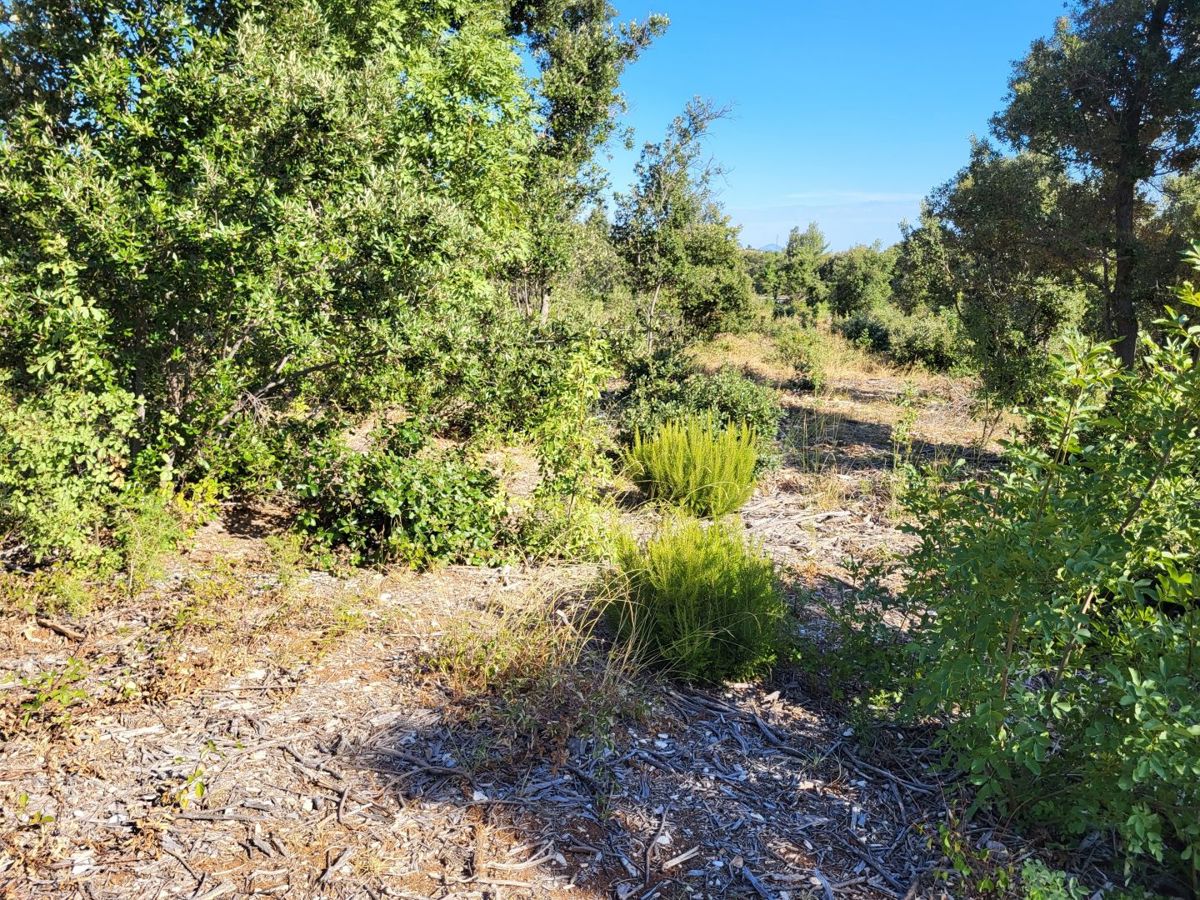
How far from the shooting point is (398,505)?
13.8 ft

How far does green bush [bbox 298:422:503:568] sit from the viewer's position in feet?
14.1

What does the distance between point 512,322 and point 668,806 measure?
4126 mm

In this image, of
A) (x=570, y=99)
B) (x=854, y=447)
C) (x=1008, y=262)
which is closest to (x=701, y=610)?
(x=854, y=447)

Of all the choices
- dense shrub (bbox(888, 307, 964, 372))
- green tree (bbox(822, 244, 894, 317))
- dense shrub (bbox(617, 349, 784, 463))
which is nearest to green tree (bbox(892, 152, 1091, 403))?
dense shrub (bbox(617, 349, 784, 463))

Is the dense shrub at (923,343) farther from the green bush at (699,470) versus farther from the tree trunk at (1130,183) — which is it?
the green bush at (699,470)

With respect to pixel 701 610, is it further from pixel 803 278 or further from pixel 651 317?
pixel 803 278

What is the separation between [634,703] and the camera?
3.07m

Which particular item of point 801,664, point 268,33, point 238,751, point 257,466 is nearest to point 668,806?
point 801,664

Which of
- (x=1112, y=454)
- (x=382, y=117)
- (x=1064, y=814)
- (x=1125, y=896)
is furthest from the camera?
(x=382, y=117)

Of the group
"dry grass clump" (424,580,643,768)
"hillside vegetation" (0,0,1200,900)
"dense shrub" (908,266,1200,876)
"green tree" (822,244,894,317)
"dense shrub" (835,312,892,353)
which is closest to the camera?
"dense shrub" (908,266,1200,876)

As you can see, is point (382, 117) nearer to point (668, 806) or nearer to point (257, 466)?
point (257, 466)

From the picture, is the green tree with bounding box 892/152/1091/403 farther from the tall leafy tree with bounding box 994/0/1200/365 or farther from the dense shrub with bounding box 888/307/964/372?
the dense shrub with bounding box 888/307/964/372

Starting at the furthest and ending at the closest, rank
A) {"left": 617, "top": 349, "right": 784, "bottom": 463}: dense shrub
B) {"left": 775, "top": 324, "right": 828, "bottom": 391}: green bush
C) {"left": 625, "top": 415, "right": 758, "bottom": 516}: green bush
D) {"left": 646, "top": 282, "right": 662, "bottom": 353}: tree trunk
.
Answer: {"left": 775, "top": 324, "right": 828, "bottom": 391}: green bush
{"left": 646, "top": 282, "right": 662, "bottom": 353}: tree trunk
{"left": 617, "top": 349, "right": 784, "bottom": 463}: dense shrub
{"left": 625, "top": 415, "right": 758, "bottom": 516}: green bush

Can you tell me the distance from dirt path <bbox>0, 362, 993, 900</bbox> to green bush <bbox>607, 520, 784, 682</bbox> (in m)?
0.17
